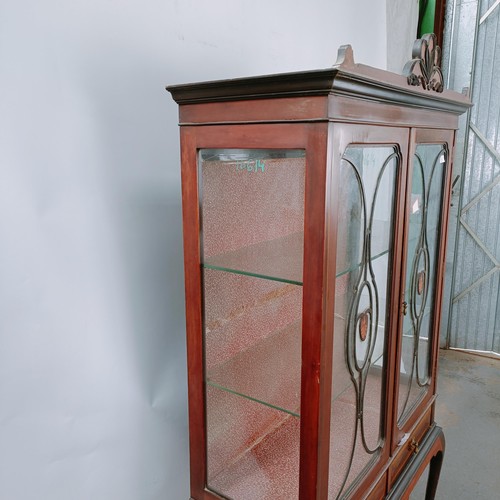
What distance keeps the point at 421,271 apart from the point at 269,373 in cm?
47

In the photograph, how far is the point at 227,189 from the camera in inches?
32.4

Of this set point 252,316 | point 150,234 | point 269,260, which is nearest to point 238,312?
point 252,316

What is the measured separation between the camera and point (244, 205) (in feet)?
2.72

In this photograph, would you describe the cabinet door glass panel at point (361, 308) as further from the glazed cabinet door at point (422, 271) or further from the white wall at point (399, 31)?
the white wall at point (399, 31)

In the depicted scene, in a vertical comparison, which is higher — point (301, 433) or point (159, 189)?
point (159, 189)

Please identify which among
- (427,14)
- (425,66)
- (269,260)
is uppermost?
(427,14)

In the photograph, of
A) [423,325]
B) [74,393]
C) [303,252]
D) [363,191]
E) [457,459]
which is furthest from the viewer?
[457,459]

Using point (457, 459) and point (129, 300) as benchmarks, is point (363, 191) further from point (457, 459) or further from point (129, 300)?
point (457, 459)

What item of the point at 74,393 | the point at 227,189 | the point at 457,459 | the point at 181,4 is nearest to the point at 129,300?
the point at 74,393

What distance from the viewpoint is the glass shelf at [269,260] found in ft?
2.40

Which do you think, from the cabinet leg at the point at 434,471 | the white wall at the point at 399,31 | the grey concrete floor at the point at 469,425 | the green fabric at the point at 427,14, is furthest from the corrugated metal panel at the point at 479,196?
the cabinet leg at the point at 434,471

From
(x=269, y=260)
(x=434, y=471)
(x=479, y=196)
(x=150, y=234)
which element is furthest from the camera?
(x=479, y=196)

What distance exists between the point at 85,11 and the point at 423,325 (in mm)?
974

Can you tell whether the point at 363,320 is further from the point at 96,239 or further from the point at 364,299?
the point at 96,239
